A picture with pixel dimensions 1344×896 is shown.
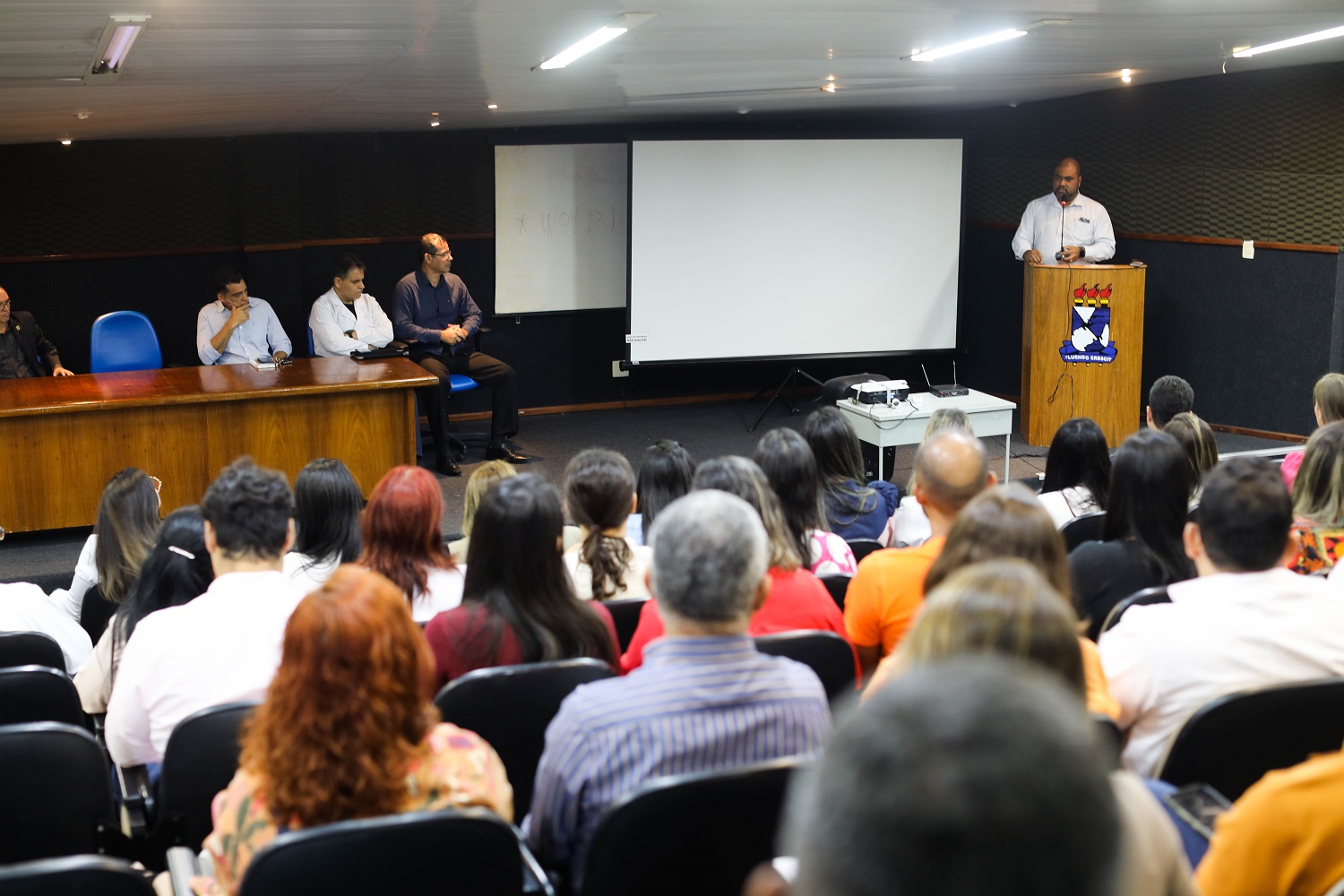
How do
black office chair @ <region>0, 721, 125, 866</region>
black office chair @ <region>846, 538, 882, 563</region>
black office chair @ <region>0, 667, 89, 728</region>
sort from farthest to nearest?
black office chair @ <region>846, 538, 882, 563</region>
black office chair @ <region>0, 667, 89, 728</region>
black office chair @ <region>0, 721, 125, 866</region>

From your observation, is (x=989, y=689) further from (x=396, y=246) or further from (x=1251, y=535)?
(x=396, y=246)

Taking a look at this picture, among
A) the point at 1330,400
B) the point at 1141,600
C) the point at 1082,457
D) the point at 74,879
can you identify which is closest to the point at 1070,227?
the point at 1330,400

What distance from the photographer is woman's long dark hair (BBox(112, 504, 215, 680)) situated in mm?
2846

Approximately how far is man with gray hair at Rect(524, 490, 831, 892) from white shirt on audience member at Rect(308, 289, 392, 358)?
5.99m

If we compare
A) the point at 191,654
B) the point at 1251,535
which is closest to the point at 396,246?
the point at 191,654

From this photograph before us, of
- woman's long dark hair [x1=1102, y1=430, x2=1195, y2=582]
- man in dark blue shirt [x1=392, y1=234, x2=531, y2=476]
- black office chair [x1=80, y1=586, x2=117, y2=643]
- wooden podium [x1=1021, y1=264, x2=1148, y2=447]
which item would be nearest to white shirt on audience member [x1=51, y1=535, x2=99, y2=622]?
black office chair [x1=80, y1=586, x2=117, y2=643]

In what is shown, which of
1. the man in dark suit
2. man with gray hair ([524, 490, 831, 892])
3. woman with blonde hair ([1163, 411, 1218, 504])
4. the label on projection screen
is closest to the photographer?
man with gray hair ([524, 490, 831, 892])

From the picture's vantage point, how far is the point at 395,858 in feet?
5.19

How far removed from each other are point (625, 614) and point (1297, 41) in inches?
178

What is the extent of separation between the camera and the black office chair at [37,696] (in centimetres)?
253

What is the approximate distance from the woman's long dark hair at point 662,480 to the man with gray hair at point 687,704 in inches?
64.0

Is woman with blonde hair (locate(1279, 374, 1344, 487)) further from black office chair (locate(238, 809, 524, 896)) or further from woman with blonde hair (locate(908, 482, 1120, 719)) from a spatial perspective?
black office chair (locate(238, 809, 524, 896))

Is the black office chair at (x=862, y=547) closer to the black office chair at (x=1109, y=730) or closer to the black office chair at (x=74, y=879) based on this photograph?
the black office chair at (x=1109, y=730)

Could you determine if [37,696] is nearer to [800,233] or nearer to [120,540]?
[120,540]
